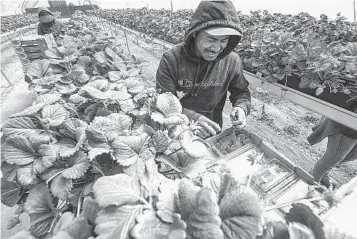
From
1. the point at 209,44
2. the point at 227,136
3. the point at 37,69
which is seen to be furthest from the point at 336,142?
the point at 37,69

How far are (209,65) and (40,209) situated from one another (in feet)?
4.46

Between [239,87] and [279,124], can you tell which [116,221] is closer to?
[239,87]

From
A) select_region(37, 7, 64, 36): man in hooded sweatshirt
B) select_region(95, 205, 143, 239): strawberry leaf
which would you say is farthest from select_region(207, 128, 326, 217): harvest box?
select_region(37, 7, 64, 36): man in hooded sweatshirt

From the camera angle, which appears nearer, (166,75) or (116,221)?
(116,221)

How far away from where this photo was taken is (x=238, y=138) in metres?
1.29

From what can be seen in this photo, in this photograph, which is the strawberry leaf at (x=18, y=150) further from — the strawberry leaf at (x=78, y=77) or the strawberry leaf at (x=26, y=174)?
the strawberry leaf at (x=78, y=77)

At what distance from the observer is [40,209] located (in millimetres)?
641

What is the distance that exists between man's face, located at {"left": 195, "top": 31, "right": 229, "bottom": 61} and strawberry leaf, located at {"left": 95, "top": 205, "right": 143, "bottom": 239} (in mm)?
1177

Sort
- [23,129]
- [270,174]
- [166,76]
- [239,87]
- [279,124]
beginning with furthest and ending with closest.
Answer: [279,124], [239,87], [166,76], [270,174], [23,129]

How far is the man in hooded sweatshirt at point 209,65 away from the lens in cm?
126

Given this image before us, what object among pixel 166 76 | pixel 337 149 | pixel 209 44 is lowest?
pixel 337 149

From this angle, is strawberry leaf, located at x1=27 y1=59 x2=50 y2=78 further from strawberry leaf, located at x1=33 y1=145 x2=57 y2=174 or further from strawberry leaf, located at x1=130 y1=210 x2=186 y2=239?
strawberry leaf, located at x1=130 y1=210 x2=186 y2=239

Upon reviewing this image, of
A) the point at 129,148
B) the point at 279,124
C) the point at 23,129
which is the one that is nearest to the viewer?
the point at 129,148

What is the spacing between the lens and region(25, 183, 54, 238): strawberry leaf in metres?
0.62
